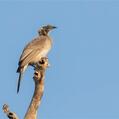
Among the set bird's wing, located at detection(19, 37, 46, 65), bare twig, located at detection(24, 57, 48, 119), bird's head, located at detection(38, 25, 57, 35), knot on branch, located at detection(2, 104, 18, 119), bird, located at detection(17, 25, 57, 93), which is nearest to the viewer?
knot on branch, located at detection(2, 104, 18, 119)

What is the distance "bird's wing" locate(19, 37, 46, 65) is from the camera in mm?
16344

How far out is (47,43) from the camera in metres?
18.0

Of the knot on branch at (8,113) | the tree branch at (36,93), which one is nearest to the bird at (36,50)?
the tree branch at (36,93)

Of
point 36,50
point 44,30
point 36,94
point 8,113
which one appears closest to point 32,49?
point 36,50

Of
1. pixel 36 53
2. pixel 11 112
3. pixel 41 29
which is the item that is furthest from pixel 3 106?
pixel 41 29

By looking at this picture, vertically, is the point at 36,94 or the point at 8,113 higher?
the point at 36,94

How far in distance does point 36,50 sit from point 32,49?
22 centimetres

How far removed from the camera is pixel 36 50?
1728 centimetres

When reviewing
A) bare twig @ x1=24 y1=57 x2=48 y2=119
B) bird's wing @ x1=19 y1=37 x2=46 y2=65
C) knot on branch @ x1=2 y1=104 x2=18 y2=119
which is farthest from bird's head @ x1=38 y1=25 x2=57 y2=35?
knot on branch @ x1=2 y1=104 x2=18 y2=119

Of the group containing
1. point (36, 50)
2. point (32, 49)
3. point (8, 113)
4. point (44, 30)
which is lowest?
point (8, 113)

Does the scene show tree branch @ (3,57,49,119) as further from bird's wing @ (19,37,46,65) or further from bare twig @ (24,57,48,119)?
bird's wing @ (19,37,46,65)

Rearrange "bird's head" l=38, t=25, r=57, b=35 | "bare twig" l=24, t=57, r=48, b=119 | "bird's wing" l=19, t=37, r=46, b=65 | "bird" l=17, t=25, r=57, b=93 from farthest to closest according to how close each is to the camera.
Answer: "bird's head" l=38, t=25, r=57, b=35, "bird's wing" l=19, t=37, r=46, b=65, "bird" l=17, t=25, r=57, b=93, "bare twig" l=24, t=57, r=48, b=119

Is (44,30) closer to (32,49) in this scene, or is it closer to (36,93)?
(32,49)

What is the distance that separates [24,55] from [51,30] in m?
3.00
